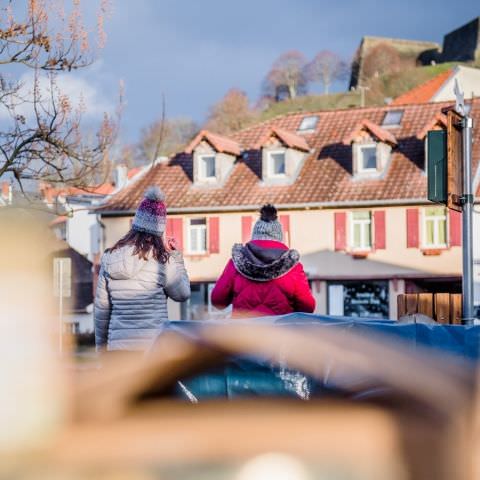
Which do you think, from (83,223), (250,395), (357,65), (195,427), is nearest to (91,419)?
(195,427)

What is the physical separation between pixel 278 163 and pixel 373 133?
4649 millimetres

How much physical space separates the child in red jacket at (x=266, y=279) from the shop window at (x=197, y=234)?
1597 inches

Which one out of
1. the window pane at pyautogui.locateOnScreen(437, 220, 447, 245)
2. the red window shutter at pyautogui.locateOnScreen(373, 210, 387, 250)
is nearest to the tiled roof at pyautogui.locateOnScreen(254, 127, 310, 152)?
the red window shutter at pyautogui.locateOnScreen(373, 210, 387, 250)

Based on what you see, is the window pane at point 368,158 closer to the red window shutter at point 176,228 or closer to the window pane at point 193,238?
the window pane at point 193,238

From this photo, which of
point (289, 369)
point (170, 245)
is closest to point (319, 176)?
point (170, 245)

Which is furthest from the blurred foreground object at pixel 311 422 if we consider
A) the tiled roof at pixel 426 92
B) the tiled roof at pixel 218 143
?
the tiled roof at pixel 426 92

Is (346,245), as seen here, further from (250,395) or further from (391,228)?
(250,395)

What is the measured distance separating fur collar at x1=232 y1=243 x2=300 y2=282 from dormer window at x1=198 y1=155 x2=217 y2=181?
4206cm

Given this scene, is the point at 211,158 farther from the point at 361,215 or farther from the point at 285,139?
the point at 361,215

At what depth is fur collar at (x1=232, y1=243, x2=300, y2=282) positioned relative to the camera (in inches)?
299

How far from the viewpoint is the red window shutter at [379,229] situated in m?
45.0

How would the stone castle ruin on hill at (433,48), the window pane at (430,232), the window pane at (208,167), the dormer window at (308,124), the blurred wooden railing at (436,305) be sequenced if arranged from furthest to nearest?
the stone castle ruin on hill at (433,48), the dormer window at (308,124), the window pane at (208,167), the window pane at (430,232), the blurred wooden railing at (436,305)

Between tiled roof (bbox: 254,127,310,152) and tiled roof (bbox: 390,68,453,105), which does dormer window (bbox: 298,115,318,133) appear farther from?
tiled roof (bbox: 390,68,453,105)

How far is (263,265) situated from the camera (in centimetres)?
762
